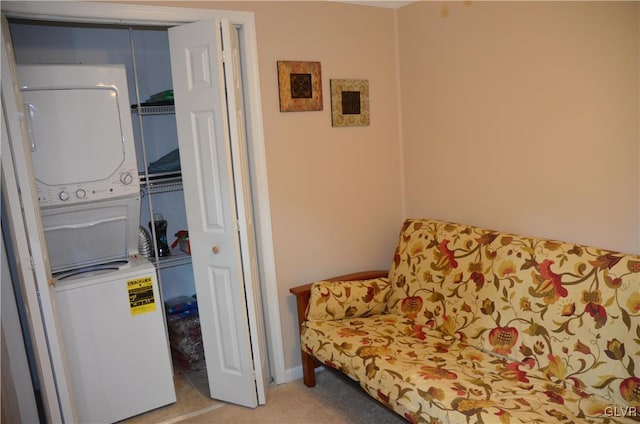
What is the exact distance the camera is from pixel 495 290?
7.47 feet

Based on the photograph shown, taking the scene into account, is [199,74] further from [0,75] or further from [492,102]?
[492,102]

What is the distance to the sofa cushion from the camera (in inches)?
106

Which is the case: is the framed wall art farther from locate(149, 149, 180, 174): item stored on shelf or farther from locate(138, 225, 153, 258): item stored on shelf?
locate(138, 225, 153, 258): item stored on shelf

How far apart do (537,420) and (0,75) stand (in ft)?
7.82

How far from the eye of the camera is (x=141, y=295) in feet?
8.62

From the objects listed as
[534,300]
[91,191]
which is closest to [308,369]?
[534,300]

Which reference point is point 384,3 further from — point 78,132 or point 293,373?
point 293,373

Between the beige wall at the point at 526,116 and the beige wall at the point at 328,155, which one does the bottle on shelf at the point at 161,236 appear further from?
the beige wall at the point at 526,116

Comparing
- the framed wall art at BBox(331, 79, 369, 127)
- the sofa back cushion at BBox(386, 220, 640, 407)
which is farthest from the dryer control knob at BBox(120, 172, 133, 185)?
the sofa back cushion at BBox(386, 220, 640, 407)

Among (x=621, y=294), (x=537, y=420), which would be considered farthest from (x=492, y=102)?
(x=537, y=420)

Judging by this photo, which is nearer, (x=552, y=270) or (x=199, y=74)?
(x=552, y=270)

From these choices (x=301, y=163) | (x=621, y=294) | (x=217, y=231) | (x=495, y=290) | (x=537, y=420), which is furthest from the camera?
(x=301, y=163)

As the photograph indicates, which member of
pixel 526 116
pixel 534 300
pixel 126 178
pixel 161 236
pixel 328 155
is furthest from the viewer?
pixel 161 236

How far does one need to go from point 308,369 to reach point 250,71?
5.59 feet
